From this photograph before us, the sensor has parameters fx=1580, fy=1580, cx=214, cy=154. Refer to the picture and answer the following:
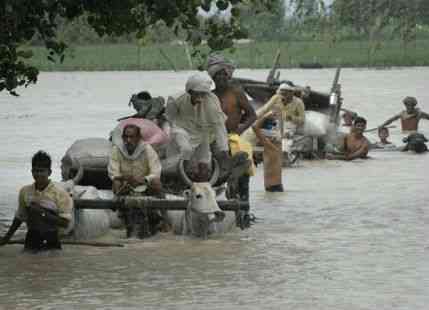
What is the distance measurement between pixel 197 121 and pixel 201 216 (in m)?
0.92

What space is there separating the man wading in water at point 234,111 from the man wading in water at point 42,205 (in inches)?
83.9

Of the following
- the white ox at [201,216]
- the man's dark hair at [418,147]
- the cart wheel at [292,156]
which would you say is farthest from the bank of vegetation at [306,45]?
the white ox at [201,216]

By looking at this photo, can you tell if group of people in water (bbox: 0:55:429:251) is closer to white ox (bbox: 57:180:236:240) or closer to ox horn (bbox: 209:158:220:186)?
ox horn (bbox: 209:158:220:186)

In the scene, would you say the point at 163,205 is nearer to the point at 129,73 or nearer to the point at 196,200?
the point at 196,200

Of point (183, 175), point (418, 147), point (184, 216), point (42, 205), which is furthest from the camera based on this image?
point (418, 147)

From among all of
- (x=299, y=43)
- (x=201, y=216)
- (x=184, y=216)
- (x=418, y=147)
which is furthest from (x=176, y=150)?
(x=299, y=43)

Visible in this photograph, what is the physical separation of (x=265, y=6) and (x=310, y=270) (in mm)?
3537

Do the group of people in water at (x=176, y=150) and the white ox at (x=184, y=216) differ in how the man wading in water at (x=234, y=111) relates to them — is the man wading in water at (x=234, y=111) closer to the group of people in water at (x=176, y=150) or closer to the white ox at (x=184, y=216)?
the group of people in water at (x=176, y=150)

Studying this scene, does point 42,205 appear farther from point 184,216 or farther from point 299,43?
point 299,43

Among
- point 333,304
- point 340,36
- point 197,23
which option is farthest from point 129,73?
point 333,304

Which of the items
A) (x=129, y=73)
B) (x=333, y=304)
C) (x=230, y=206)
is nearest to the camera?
(x=333, y=304)

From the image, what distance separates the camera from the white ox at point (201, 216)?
38.7ft

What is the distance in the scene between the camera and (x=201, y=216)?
1210cm

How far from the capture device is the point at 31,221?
440 inches
